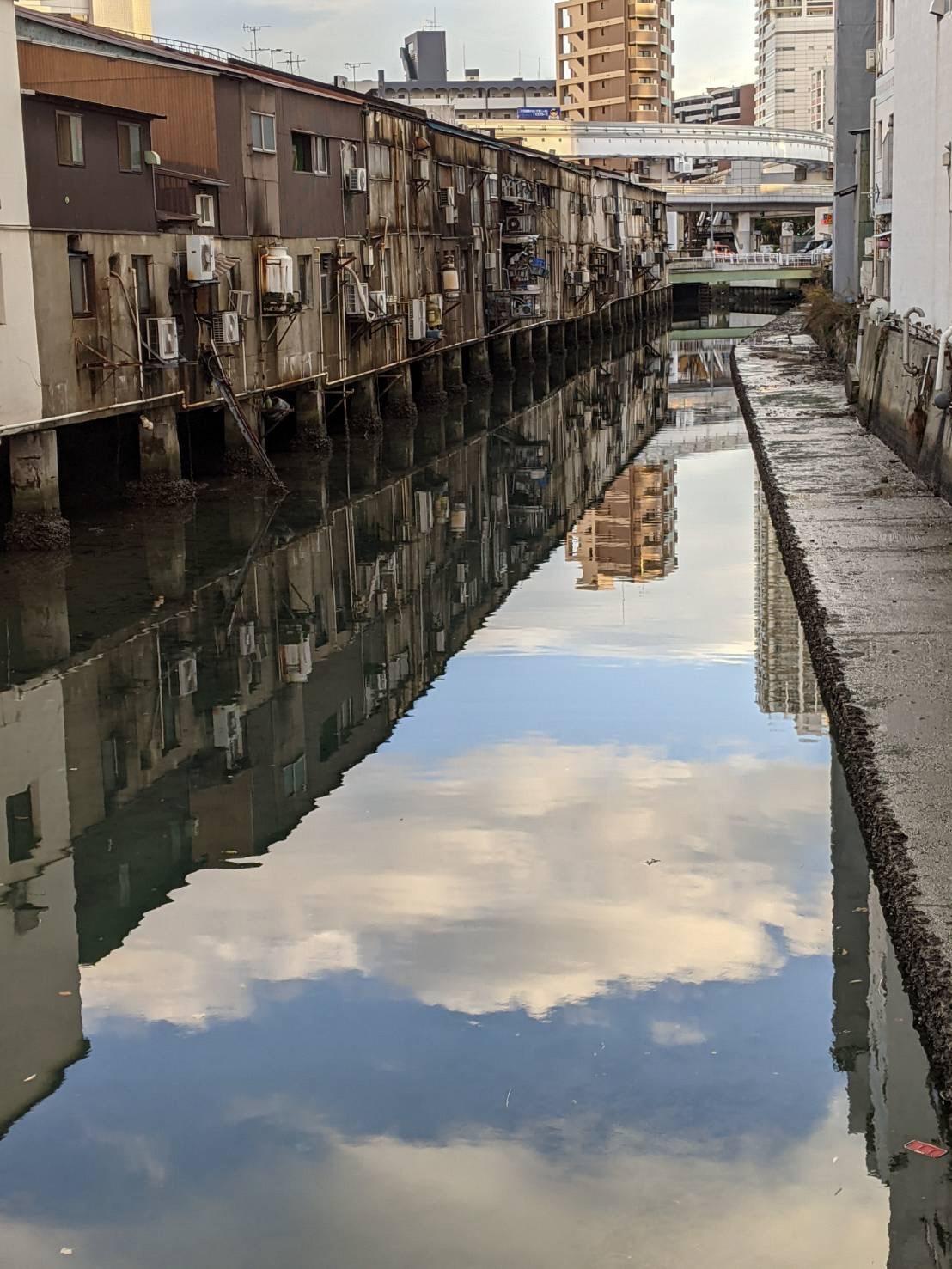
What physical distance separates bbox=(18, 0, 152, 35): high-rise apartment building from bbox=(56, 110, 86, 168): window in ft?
73.9

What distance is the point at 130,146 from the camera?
23.7 m

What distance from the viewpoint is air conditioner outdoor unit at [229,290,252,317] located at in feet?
88.4

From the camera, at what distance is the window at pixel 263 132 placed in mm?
28984

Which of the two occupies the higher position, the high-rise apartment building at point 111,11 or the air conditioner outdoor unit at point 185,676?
the high-rise apartment building at point 111,11

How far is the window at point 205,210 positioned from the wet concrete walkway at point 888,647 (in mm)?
9709

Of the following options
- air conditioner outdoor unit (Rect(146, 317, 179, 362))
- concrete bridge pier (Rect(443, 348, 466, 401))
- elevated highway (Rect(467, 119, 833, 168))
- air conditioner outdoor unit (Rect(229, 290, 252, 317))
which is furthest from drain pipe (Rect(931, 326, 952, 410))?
elevated highway (Rect(467, 119, 833, 168))

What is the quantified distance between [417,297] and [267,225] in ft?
32.7

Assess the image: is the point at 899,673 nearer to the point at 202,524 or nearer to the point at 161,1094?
the point at 161,1094

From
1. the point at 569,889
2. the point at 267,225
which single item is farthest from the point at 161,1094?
the point at 267,225

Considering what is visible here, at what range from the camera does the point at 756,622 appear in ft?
58.4

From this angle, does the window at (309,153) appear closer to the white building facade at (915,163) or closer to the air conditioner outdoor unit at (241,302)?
the air conditioner outdoor unit at (241,302)

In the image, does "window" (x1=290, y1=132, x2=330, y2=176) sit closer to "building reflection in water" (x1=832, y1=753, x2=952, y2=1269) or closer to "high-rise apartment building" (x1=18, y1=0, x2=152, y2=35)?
"high-rise apartment building" (x1=18, y1=0, x2=152, y2=35)

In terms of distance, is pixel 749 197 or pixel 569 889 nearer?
pixel 569 889

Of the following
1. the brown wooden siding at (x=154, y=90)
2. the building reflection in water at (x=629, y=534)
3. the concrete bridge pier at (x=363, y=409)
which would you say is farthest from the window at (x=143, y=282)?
the concrete bridge pier at (x=363, y=409)
